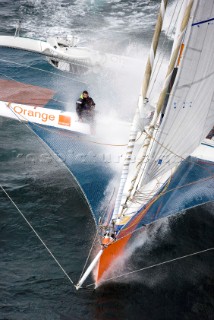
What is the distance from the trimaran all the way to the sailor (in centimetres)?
191

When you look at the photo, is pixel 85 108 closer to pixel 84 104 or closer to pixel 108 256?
pixel 84 104

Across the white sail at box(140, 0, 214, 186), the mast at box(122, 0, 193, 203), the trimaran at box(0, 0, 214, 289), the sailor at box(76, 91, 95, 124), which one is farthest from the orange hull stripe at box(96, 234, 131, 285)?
the sailor at box(76, 91, 95, 124)

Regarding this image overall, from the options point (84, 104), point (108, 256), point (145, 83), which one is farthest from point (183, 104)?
point (84, 104)

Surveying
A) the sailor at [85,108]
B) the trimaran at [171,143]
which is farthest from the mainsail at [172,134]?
the sailor at [85,108]

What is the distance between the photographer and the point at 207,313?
959 centimetres

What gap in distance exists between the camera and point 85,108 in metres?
13.2

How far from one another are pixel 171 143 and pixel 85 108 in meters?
4.53

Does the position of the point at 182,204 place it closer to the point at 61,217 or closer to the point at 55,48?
the point at 61,217

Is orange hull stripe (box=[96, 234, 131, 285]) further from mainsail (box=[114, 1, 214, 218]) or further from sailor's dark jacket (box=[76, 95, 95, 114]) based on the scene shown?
sailor's dark jacket (box=[76, 95, 95, 114])

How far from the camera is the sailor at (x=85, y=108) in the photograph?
512 inches

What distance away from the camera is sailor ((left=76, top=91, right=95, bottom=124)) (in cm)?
1301

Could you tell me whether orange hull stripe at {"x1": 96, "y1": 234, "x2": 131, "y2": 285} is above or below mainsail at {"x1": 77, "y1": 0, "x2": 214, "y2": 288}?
below

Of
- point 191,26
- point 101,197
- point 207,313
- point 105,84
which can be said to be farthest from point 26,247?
point 105,84

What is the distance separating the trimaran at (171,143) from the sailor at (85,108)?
191cm
